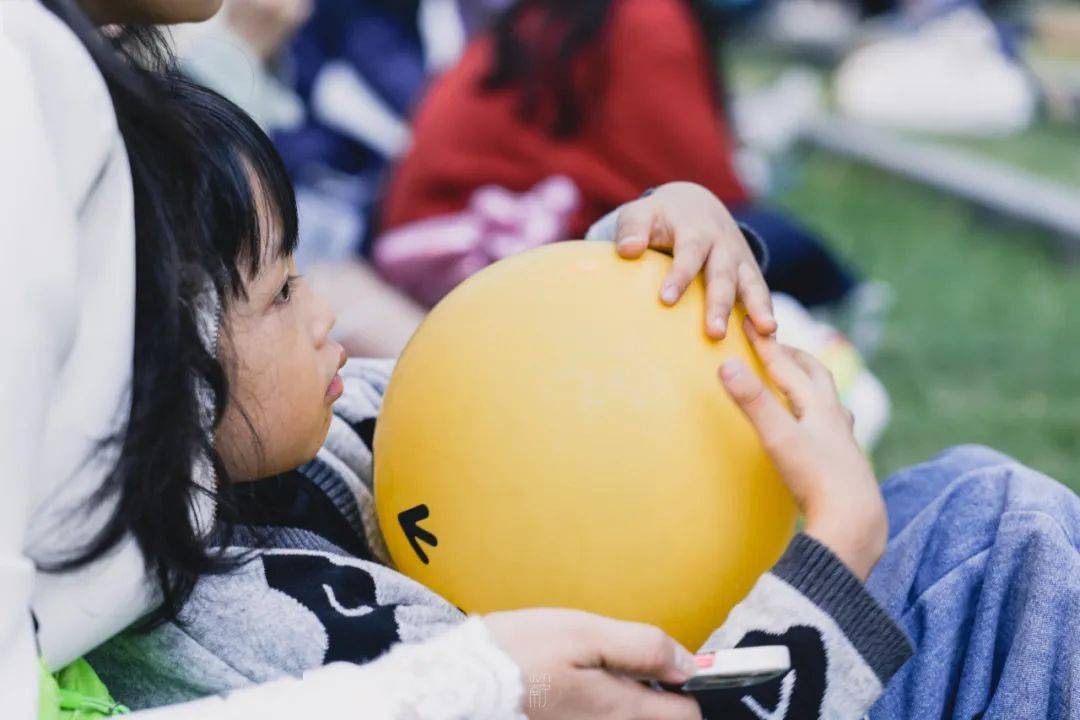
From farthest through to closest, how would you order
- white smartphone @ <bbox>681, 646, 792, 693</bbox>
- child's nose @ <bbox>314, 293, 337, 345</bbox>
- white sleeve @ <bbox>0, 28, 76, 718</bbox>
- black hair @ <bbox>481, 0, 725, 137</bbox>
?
black hair @ <bbox>481, 0, 725, 137</bbox> < child's nose @ <bbox>314, 293, 337, 345</bbox> < white smartphone @ <bbox>681, 646, 792, 693</bbox> < white sleeve @ <bbox>0, 28, 76, 718</bbox>

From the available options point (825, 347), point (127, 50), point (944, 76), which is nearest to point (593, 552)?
point (127, 50)

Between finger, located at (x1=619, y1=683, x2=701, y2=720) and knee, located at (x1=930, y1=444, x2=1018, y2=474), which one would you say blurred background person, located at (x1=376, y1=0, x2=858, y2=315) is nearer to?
knee, located at (x1=930, y1=444, x2=1018, y2=474)

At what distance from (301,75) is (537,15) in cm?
118

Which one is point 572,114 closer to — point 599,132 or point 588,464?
point 599,132

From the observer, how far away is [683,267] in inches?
54.4

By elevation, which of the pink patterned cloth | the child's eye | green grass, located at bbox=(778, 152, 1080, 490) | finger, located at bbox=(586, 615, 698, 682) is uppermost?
the child's eye

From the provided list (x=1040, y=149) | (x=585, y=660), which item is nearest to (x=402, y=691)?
(x=585, y=660)

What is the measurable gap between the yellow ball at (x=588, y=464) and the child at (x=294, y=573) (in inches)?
1.8

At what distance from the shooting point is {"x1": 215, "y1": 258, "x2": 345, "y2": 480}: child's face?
1281 mm

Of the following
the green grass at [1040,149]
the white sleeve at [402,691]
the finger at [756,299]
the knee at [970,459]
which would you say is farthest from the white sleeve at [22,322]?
the green grass at [1040,149]

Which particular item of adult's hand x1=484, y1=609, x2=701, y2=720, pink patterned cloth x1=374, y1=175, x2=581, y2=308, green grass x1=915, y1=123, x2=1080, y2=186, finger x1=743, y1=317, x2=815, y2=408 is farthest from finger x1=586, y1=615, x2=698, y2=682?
green grass x1=915, y1=123, x2=1080, y2=186

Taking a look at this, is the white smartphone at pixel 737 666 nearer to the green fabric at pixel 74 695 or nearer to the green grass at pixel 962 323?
the green fabric at pixel 74 695

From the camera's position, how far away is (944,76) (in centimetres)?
787

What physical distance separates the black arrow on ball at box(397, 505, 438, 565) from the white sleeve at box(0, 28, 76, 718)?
17.1 inches
